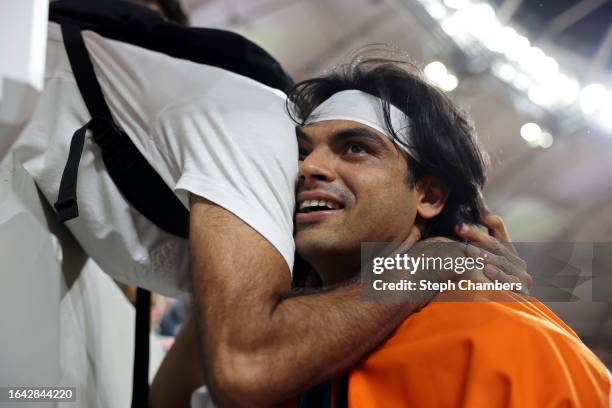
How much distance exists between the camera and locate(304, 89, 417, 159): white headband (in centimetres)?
98

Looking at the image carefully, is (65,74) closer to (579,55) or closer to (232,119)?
(232,119)

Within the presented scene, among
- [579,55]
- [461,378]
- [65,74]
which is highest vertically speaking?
[579,55]

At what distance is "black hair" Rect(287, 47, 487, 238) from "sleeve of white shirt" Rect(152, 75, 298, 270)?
0.15 meters

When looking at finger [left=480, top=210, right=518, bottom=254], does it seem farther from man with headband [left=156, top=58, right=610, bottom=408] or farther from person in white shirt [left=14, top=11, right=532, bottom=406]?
person in white shirt [left=14, top=11, right=532, bottom=406]

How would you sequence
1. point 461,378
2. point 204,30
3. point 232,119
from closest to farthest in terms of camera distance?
point 461,378
point 232,119
point 204,30

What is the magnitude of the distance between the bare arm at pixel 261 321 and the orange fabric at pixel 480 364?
0.10ft

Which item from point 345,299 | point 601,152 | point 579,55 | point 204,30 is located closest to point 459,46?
point 579,55

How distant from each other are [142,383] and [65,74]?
0.50m

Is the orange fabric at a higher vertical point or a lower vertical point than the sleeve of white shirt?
lower

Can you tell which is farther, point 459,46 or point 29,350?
point 459,46

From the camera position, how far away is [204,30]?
0.92 m

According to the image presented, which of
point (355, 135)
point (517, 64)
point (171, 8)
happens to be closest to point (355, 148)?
point (355, 135)

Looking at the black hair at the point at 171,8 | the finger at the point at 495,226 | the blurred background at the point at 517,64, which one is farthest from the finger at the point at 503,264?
the blurred background at the point at 517,64

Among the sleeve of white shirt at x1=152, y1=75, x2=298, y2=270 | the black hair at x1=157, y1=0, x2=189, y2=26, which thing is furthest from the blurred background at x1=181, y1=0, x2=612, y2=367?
the sleeve of white shirt at x1=152, y1=75, x2=298, y2=270
